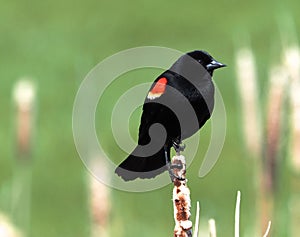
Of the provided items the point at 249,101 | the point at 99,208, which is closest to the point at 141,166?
the point at 99,208

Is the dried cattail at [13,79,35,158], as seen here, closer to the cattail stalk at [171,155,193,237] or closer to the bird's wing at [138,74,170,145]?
the bird's wing at [138,74,170,145]

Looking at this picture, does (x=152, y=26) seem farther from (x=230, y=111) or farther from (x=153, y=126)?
(x=153, y=126)

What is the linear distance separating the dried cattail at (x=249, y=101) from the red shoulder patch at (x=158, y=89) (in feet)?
1.45

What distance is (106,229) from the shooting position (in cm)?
212

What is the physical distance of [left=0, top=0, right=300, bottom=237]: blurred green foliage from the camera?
591 centimetres

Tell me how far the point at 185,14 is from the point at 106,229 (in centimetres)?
814

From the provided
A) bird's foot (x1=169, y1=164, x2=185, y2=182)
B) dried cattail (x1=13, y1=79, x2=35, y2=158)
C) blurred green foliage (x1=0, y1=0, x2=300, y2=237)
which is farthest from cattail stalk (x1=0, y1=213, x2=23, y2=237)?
blurred green foliage (x1=0, y1=0, x2=300, y2=237)

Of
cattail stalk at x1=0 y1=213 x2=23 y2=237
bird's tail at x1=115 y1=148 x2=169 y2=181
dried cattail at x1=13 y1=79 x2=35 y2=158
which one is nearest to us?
bird's tail at x1=115 y1=148 x2=169 y2=181

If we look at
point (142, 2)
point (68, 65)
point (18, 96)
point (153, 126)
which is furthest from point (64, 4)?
point (153, 126)

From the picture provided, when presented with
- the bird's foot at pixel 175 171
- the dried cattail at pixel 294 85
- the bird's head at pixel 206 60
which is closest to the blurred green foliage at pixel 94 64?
the dried cattail at pixel 294 85

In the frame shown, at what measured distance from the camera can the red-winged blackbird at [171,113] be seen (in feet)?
5.61

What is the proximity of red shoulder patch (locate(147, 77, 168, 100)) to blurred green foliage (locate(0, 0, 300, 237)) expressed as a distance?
3233 millimetres

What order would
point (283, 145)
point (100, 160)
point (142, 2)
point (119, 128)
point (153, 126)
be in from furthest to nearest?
point (142, 2)
point (119, 128)
point (100, 160)
point (283, 145)
point (153, 126)

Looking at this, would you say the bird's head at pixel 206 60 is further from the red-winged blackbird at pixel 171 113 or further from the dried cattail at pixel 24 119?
the dried cattail at pixel 24 119
